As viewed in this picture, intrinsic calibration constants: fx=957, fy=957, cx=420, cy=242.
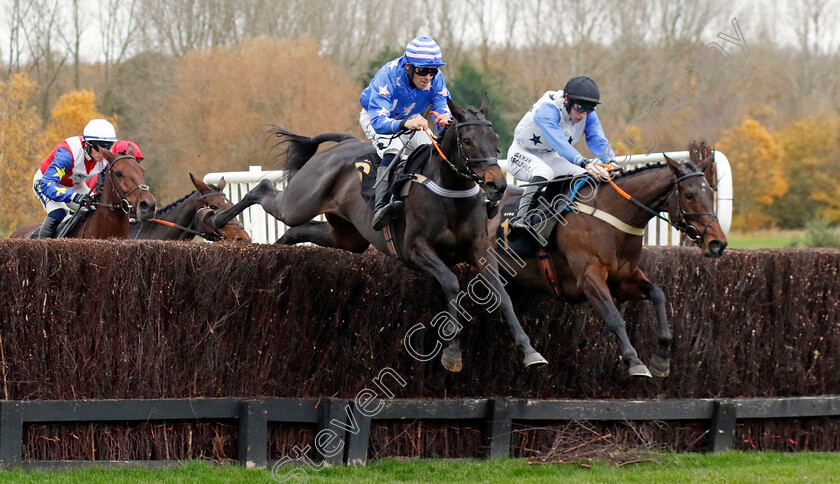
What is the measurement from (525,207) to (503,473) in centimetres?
189

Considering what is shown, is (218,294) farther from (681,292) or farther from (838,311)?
(838,311)

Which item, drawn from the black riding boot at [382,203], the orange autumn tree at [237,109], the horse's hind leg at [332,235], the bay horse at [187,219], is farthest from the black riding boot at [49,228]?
the orange autumn tree at [237,109]

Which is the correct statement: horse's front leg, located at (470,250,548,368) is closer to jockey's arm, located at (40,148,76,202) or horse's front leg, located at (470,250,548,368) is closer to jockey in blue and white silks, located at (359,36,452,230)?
jockey in blue and white silks, located at (359,36,452,230)

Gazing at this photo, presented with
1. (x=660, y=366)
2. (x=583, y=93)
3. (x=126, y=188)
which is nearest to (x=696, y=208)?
(x=660, y=366)

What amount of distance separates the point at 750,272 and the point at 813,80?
133 feet

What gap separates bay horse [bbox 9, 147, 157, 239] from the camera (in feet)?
25.8

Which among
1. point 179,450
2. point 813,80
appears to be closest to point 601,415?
point 179,450

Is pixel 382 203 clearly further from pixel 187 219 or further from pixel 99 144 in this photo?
pixel 187 219

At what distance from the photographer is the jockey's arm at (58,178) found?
827 centimetres

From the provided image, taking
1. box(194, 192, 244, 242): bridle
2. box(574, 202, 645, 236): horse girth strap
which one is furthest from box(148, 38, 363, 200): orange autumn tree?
box(574, 202, 645, 236): horse girth strap

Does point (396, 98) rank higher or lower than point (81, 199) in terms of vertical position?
higher

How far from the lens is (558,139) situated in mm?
6414

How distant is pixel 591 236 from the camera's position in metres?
6.23

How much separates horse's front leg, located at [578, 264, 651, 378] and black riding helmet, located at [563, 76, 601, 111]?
111cm
